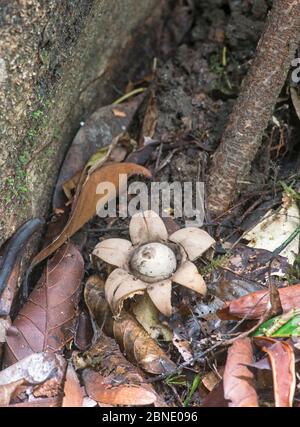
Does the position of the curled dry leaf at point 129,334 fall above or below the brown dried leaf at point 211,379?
above

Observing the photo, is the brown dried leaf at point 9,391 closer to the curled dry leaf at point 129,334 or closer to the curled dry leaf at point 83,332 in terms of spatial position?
the curled dry leaf at point 83,332

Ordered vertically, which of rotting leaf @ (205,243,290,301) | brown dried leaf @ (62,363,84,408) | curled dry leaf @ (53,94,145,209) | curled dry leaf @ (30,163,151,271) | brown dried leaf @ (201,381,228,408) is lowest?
brown dried leaf @ (201,381,228,408)

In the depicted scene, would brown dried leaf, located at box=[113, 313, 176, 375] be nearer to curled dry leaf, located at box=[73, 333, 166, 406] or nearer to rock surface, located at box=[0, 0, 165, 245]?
curled dry leaf, located at box=[73, 333, 166, 406]

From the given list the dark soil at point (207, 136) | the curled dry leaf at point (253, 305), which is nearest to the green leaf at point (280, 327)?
the curled dry leaf at point (253, 305)

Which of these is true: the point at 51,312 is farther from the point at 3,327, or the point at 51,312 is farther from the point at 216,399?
the point at 216,399

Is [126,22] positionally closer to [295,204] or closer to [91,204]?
[91,204]

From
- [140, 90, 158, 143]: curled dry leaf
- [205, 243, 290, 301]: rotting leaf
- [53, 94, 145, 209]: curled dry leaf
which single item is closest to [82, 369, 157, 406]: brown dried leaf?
[205, 243, 290, 301]: rotting leaf
